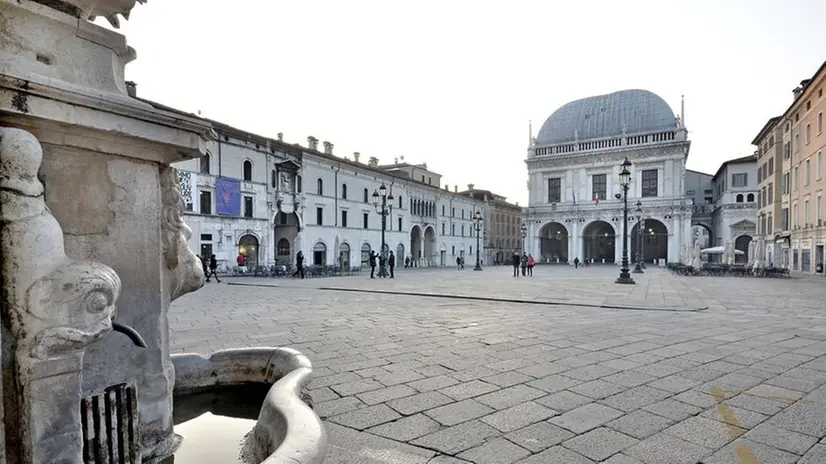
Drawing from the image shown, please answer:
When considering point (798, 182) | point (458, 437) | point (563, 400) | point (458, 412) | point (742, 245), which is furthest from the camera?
point (742, 245)

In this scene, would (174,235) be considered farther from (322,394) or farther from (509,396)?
(509,396)

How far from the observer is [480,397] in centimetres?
393

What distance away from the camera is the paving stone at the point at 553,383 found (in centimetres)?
418

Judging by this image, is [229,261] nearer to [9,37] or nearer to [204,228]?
[204,228]

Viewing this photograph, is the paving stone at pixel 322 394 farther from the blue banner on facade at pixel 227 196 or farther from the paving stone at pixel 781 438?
the blue banner on facade at pixel 227 196

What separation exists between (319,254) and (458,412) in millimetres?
33086

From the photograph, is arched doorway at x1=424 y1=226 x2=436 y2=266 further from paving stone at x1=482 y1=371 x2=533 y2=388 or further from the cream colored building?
paving stone at x1=482 y1=371 x2=533 y2=388

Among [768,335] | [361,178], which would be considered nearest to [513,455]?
[768,335]

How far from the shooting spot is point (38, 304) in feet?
5.94

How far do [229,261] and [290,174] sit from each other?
8.36 metres

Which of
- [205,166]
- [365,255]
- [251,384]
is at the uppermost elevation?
[205,166]

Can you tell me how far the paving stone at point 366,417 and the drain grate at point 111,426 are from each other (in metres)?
1.48

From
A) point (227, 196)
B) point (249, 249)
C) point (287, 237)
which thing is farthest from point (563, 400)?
point (287, 237)

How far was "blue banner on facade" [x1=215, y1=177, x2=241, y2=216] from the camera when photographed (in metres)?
27.4
